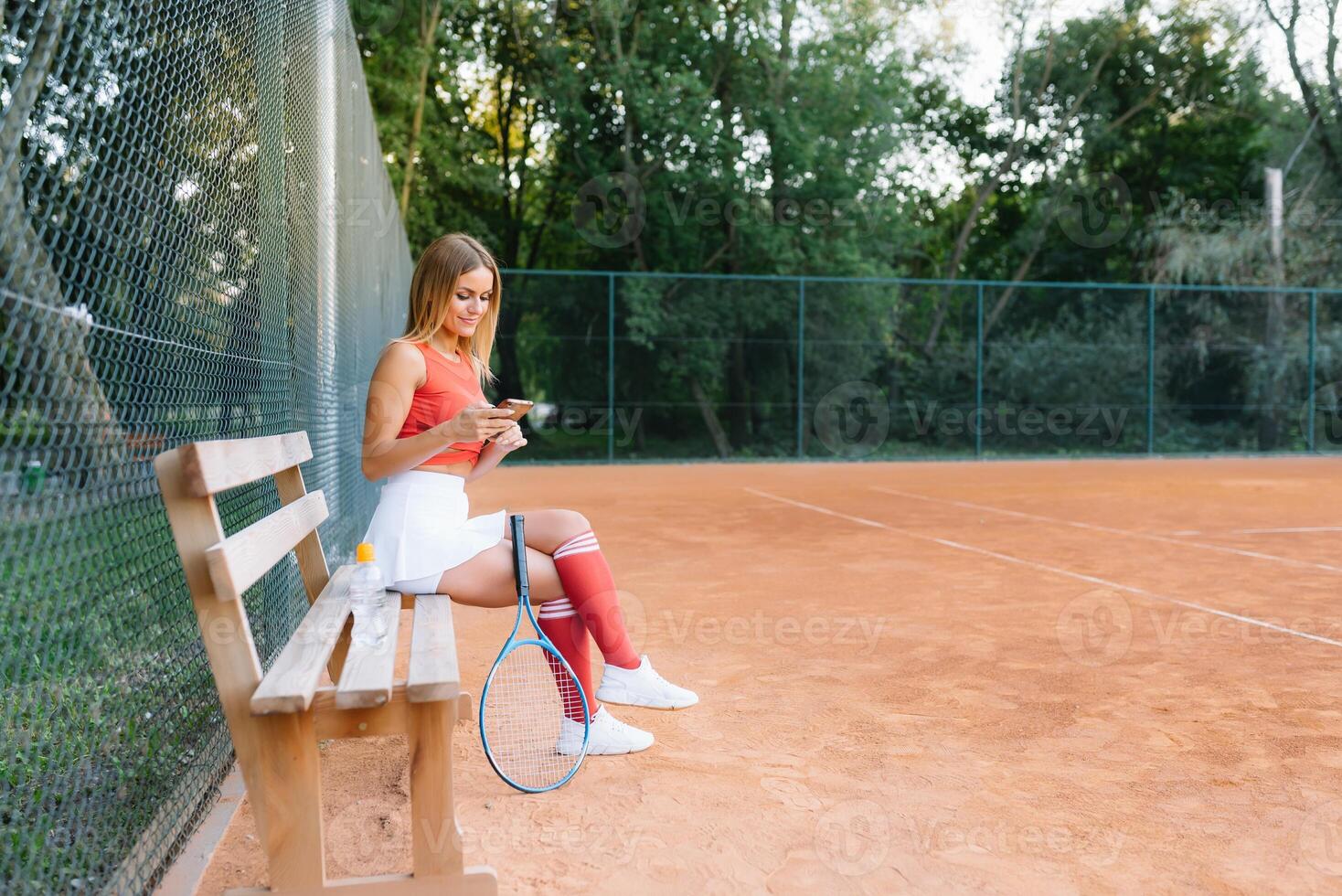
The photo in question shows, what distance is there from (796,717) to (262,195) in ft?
7.27

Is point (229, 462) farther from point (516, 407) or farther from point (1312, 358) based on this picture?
point (1312, 358)

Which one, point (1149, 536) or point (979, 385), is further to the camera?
point (979, 385)

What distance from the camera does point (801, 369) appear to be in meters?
15.6

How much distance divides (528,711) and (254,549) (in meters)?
1.35

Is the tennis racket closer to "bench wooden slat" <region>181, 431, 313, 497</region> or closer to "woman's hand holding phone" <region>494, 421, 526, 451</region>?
"woman's hand holding phone" <region>494, 421, 526, 451</region>

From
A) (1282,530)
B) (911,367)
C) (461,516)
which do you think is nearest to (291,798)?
(461,516)

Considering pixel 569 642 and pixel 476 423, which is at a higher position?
pixel 476 423

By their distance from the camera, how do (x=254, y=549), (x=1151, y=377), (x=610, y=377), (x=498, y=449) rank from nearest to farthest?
(x=254, y=549) < (x=498, y=449) < (x=610, y=377) < (x=1151, y=377)

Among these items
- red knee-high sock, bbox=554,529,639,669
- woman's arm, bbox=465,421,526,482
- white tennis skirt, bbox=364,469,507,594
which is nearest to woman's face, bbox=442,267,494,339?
woman's arm, bbox=465,421,526,482

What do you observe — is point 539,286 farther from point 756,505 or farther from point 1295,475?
point 1295,475

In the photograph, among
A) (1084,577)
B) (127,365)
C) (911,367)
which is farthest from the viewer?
(911,367)

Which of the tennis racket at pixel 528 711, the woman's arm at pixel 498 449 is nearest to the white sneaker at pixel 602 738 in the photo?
the tennis racket at pixel 528 711

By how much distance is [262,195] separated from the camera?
3.33 meters

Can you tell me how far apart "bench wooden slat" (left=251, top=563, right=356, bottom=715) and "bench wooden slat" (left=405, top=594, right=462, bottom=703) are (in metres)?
0.16
